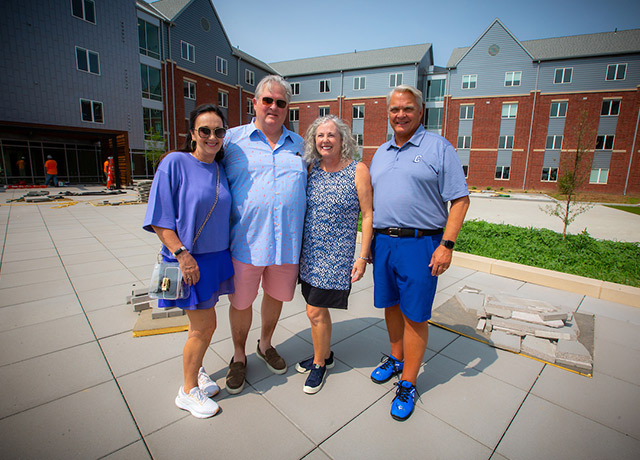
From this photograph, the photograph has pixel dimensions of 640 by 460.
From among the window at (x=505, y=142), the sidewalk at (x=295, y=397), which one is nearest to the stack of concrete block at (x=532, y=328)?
the sidewalk at (x=295, y=397)

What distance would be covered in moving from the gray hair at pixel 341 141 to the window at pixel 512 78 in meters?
34.6

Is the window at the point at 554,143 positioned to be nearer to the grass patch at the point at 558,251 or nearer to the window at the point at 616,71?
the window at the point at 616,71

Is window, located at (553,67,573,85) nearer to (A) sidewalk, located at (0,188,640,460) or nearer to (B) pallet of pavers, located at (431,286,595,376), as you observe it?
(A) sidewalk, located at (0,188,640,460)

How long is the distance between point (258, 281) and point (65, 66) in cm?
2412

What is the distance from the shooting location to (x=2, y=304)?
11.8 feet

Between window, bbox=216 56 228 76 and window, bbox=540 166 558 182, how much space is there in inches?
1207

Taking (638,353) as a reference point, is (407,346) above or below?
above

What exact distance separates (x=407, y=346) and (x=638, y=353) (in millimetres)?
2475

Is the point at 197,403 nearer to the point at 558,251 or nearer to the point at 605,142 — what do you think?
the point at 558,251

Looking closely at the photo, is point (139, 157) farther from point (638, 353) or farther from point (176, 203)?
point (638, 353)

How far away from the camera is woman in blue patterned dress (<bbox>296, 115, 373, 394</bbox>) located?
2328mm

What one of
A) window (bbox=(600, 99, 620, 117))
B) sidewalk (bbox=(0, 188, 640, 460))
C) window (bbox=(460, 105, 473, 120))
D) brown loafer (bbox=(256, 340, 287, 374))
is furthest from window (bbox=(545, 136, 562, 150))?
brown loafer (bbox=(256, 340, 287, 374))

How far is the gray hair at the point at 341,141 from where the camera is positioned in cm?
238

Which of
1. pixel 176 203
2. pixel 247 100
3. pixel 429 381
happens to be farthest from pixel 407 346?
pixel 247 100
